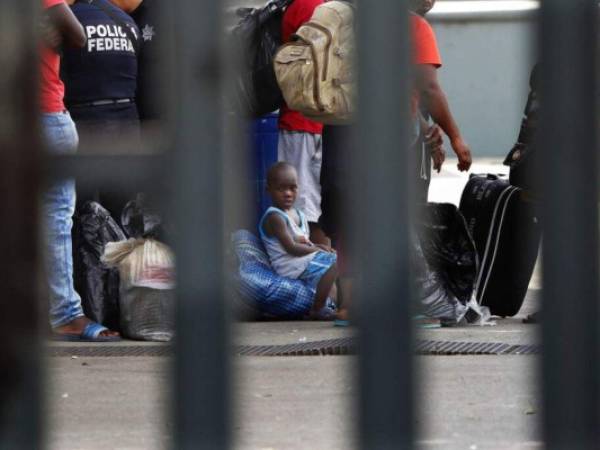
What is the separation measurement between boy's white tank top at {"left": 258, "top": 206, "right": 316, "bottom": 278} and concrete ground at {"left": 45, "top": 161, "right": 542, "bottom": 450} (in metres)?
0.62

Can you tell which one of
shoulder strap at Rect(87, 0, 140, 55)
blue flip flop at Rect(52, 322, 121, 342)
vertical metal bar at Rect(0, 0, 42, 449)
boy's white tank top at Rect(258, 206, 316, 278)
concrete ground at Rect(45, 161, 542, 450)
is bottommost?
blue flip flop at Rect(52, 322, 121, 342)

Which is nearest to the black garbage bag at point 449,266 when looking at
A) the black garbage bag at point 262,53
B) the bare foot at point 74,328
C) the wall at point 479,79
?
the black garbage bag at point 262,53

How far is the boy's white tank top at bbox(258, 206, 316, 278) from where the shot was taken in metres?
6.47

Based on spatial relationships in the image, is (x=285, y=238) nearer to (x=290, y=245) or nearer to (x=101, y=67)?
(x=290, y=245)

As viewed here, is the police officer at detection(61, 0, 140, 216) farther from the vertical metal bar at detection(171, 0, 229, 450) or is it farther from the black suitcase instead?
the vertical metal bar at detection(171, 0, 229, 450)

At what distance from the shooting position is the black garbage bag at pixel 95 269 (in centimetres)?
592

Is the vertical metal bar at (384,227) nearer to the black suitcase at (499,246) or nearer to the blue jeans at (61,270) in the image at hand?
the blue jeans at (61,270)

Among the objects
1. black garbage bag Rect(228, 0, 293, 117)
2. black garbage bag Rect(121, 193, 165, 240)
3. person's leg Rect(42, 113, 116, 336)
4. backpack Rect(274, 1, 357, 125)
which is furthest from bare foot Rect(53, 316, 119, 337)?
black garbage bag Rect(228, 0, 293, 117)

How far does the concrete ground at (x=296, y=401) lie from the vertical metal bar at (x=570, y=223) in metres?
1.84

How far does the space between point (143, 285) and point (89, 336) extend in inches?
10.5

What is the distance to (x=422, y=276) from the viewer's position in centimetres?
608

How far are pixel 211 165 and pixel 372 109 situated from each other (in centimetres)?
12

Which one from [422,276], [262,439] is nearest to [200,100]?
[262,439]

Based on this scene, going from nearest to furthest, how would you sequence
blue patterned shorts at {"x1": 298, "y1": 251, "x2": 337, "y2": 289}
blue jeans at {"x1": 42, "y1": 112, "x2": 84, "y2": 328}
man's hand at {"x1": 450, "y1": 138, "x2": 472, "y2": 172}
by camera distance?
blue jeans at {"x1": 42, "y1": 112, "x2": 84, "y2": 328}
man's hand at {"x1": 450, "y1": 138, "x2": 472, "y2": 172}
blue patterned shorts at {"x1": 298, "y1": 251, "x2": 337, "y2": 289}
